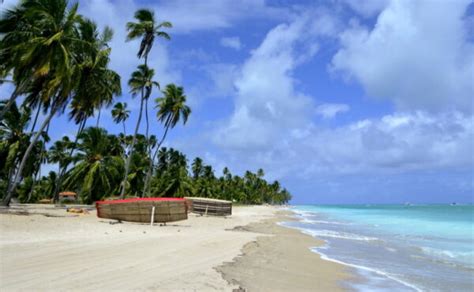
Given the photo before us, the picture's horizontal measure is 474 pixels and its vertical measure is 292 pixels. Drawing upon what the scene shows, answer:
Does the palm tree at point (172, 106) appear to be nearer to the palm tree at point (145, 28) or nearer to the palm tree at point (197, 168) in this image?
the palm tree at point (145, 28)

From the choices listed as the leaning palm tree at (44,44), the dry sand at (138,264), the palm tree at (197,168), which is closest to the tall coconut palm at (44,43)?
the leaning palm tree at (44,44)

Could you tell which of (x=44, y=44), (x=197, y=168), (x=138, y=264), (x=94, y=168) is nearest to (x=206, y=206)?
(x=94, y=168)

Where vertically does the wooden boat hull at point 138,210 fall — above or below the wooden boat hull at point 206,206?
below

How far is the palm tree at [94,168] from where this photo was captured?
31984mm

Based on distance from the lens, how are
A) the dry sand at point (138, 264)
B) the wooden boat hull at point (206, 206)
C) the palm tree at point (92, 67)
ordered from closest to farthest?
the dry sand at point (138, 264), the palm tree at point (92, 67), the wooden boat hull at point (206, 206)

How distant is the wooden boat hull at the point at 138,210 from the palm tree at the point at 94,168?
48.3ft

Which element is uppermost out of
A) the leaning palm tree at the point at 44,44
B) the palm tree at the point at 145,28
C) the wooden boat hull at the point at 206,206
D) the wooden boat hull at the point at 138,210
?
the palm tree at the point at 145,28

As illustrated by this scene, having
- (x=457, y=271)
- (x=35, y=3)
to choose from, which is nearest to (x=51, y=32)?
(x=35, y=3)

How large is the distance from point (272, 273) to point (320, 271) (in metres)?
1.71

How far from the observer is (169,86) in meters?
39.5

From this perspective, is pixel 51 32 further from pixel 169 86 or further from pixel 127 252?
pixel 169 86

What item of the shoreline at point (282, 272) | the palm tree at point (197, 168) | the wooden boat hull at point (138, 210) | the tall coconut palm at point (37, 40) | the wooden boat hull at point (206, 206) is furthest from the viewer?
the palm tree at point (197, 168)

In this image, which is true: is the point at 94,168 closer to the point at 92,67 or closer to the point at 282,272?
the point at 92,67

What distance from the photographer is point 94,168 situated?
104ft
